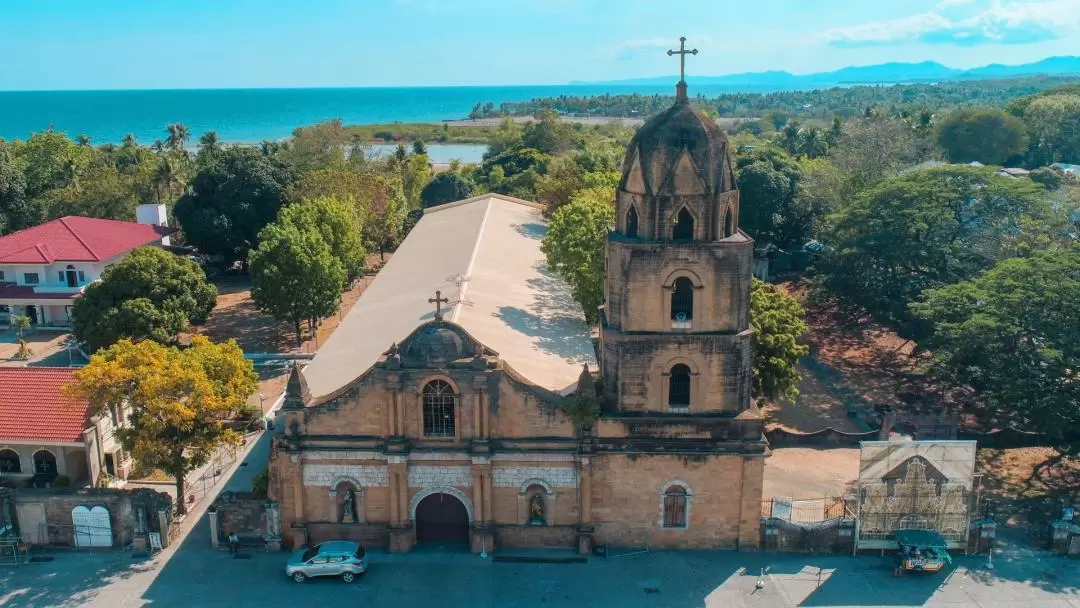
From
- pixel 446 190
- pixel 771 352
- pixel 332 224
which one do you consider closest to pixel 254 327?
pixel 332 224

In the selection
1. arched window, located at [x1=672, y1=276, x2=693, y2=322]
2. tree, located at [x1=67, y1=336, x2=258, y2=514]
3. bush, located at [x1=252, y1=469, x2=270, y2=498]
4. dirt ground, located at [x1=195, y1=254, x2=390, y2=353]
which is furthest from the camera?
dirt ground, located at [x1=195, y1=254, x2=390, y2=353]

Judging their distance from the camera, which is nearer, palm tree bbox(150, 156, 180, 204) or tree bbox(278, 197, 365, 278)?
tree bbox(278, 197, 365, 278)

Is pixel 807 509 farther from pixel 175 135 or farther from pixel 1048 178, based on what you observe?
pixel 175 135

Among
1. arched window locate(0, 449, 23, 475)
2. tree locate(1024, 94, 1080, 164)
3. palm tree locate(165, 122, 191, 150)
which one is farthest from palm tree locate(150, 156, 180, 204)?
tree locate(1024, 94, 1080, 164)

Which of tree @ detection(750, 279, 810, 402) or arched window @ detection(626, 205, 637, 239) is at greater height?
arched window @ detection(626, 205, 637, 239)

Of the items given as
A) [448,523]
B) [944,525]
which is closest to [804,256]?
[944,525]

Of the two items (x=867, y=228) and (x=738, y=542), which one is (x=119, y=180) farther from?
(x=738, y=542)

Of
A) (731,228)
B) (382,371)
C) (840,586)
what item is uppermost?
(731,228)

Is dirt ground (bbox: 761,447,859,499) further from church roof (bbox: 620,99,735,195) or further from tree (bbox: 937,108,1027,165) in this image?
tree (bbox: 937,108,1027,165)
